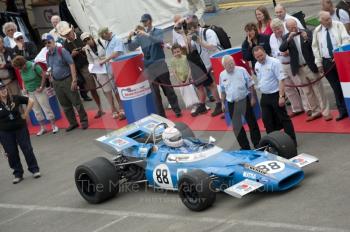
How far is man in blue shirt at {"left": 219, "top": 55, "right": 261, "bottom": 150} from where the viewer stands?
12266mm

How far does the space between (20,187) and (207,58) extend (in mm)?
4596

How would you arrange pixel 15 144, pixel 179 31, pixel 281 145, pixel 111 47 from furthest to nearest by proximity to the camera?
pixel 111 47 → pixel 179 31 → pixel 15 144 → pixel 281 145

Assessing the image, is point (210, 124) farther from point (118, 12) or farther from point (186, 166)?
point (118, 12)

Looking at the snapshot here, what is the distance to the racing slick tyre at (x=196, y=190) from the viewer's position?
10109 mm

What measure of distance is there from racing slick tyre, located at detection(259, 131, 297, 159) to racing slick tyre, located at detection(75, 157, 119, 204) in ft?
7.99

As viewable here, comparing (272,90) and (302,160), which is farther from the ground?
(272,90)

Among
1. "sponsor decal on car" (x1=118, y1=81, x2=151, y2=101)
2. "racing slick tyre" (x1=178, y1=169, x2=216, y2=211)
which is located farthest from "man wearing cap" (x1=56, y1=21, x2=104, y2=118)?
"racing slick tyre" (x1=178, y1=169, x2=216, y2=211)

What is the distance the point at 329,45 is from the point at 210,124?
10.7ft

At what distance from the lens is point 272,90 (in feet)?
40.1

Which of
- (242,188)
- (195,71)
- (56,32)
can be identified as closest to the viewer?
(242,188)

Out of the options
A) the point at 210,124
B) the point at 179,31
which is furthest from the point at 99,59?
the point at 210,124

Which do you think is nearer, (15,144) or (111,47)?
(15,144)

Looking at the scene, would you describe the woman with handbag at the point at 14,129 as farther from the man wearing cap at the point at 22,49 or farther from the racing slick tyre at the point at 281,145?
the racing slick tyre at the point at 281,145

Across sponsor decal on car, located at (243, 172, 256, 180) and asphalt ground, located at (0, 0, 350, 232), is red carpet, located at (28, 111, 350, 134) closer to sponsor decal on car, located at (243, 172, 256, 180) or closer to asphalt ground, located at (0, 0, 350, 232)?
asphalt ground, located at (0, 0, 350, 232)
